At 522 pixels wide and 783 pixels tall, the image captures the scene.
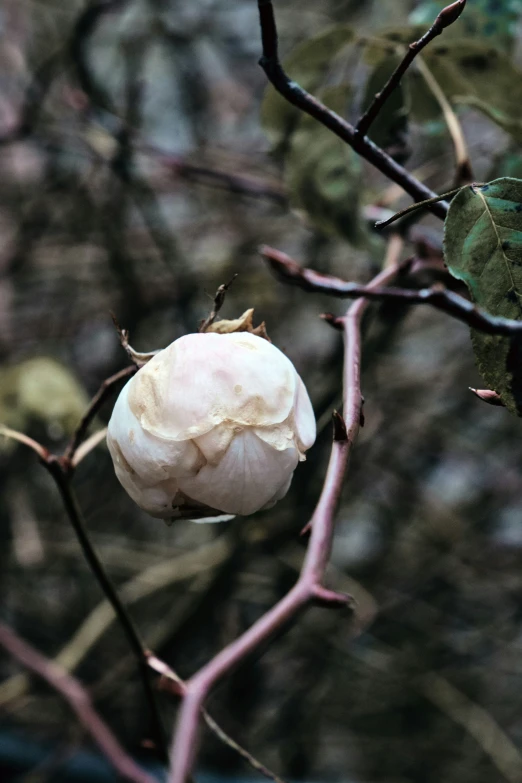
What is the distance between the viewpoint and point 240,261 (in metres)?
0.87

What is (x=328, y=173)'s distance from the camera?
0.41 metres

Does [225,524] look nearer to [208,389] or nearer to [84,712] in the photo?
[84,712]

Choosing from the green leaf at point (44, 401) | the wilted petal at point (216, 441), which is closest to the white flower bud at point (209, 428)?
the wilted petal at point (216, 441)

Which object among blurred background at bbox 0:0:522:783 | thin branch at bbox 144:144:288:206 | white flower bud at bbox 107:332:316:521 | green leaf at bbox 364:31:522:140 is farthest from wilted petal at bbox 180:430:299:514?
blurred background at bbox 0:0:522:783

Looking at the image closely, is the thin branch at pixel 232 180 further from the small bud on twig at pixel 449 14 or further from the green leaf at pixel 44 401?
the small bud on twig at pixel 449 14

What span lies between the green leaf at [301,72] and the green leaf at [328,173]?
14mm

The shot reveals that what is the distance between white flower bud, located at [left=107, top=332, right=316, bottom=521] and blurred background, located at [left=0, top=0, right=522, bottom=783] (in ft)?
1.54

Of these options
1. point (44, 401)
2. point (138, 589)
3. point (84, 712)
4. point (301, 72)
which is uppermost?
point (301, 72)

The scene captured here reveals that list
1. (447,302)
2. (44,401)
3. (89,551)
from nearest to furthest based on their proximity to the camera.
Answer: (447,302) < (89,551) < (44,401)

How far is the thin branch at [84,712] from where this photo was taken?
38 cm

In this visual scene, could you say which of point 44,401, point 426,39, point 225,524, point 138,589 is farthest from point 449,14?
point 138,589

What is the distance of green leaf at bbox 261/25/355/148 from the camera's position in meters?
0.41

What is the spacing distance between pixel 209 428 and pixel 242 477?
0.02m

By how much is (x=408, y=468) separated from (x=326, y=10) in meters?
0.50
